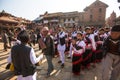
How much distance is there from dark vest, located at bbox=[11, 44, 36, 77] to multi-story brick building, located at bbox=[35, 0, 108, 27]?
3863cm

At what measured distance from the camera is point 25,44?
2.59m

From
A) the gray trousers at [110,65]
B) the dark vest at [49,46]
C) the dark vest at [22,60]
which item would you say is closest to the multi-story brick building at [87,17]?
the dark vest at [49,46]

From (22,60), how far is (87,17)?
139 feet

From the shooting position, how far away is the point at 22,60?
2.57m

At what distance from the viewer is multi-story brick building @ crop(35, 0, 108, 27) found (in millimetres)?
41031

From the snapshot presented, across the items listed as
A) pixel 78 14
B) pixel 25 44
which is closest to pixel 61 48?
pixel 25 44

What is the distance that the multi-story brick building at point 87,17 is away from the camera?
41.0 m

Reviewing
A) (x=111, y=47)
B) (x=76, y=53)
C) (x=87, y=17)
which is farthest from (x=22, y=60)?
(x=87, y=17)

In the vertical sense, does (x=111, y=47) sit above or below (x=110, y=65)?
above

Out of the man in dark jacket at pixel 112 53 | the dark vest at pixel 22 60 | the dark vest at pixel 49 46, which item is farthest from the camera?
the dark vest at pixel 49 46

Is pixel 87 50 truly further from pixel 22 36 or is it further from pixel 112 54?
pixel 22 36

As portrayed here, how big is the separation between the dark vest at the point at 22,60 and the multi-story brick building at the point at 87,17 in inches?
1521

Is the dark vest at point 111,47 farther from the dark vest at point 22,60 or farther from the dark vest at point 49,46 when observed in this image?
the dark vest at point 22,60

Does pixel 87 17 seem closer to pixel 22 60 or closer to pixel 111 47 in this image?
pixel 111 47
